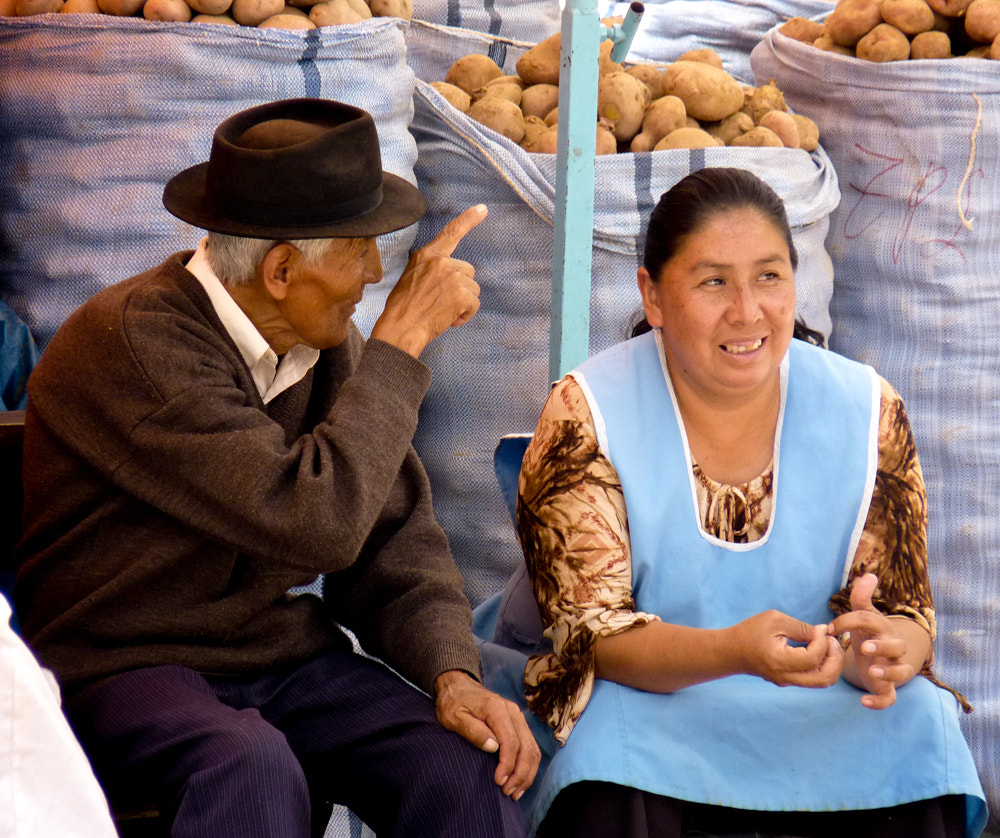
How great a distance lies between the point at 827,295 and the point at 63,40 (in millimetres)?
1821

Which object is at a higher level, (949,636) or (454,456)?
(454,456)

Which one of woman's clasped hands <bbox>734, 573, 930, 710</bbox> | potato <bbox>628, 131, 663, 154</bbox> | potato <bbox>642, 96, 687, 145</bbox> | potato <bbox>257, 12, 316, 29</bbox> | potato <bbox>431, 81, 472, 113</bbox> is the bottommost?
woman's clasped hands <bbox>734, 573, 930, 710</bbox>

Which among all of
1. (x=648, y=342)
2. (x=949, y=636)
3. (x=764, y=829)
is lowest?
(x=949, y=636)

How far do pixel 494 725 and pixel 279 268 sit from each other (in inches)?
28.8

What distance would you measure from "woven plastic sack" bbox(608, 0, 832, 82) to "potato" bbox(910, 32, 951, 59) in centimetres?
106

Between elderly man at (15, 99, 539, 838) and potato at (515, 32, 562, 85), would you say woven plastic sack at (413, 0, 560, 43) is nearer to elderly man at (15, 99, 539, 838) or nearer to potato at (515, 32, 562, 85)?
potato at (515, 32, 562, 85)

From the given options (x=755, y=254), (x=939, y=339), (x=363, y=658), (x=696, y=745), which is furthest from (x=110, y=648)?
(x=939, y=339)

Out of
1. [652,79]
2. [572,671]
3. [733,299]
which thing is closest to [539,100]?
[652,79]

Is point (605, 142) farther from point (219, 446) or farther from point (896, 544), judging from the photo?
point (219, 446)

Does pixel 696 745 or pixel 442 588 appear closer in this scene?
pixel 696 745

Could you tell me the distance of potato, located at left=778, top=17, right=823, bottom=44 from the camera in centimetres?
328

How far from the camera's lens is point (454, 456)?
279 centimetres

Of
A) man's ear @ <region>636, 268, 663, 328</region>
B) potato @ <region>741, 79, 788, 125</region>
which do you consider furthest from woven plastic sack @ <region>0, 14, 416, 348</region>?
potato @ <region>741, 79, 788, 125</region>

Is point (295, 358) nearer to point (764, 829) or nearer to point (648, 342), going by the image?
point (648, 342)
